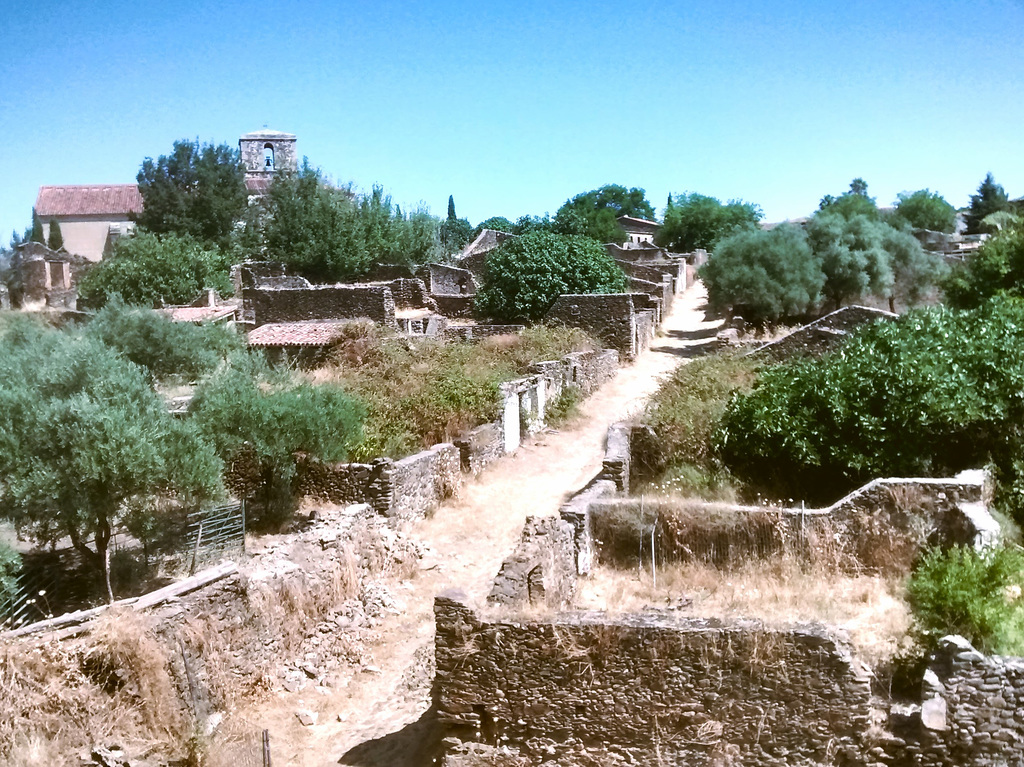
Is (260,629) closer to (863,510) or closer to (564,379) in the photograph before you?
(863,510)

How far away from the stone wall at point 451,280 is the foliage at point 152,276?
9646 millimetres

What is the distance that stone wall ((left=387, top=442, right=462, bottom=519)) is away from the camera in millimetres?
14133

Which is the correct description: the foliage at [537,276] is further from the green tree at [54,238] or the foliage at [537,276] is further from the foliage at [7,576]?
the green tree at [54,238]

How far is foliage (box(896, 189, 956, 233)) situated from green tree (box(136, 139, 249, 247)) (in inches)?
1736

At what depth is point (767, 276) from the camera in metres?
28.6

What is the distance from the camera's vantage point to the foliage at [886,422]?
11867 mm

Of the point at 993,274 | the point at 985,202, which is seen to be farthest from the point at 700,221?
the point at 993,274

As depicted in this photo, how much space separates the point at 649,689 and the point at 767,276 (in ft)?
78.5

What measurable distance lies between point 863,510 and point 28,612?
1059 centimetres

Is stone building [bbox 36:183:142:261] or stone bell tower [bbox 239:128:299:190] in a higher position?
stone bell tower [bbox 239:128:299:190]

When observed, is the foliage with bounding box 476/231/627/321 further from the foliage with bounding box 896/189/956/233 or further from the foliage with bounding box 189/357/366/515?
the foliage with bounding box 896/189/956/233

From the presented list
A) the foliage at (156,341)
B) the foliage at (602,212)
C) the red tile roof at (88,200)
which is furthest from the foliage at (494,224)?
the foliage at (156,341)

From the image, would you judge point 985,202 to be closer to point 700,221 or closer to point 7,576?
point 700,221

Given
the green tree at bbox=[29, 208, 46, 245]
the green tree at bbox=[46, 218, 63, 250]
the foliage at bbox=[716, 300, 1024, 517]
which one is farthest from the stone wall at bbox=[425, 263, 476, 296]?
the green tree at bbox=[29, 208, 46, 245]
